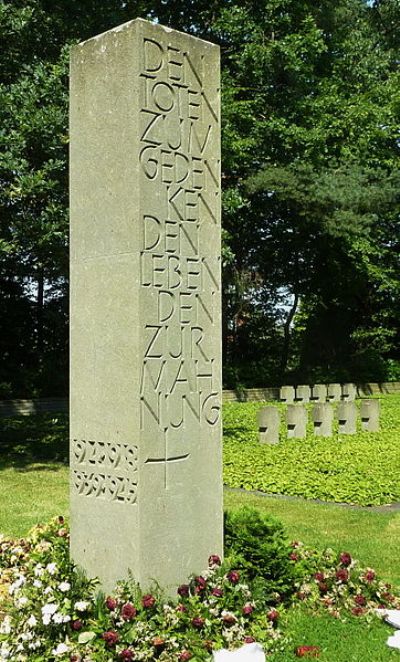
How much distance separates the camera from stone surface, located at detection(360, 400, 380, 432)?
1625 cm

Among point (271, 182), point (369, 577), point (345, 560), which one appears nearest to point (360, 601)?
point (369, 577)

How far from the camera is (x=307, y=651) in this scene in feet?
14.8

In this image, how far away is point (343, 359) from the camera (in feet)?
99.8

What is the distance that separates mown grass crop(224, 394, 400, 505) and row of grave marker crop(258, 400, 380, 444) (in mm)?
208

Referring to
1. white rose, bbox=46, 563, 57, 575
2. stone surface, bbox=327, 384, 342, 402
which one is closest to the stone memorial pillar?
stone surface, bbox=327, 384, 342, 402

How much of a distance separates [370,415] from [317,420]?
1608 millimetres

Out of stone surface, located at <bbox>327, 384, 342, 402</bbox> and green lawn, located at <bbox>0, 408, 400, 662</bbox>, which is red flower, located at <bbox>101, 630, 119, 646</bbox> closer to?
green lawn, located at <bbox>0, 408, 400, 662</bbox>

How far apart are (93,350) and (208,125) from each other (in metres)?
1.63

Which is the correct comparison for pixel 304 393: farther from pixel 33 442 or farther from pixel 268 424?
pixel 33 442

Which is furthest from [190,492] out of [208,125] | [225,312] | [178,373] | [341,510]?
[225,312]

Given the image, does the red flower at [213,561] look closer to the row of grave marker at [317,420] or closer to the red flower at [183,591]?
the red flower at [183,591]

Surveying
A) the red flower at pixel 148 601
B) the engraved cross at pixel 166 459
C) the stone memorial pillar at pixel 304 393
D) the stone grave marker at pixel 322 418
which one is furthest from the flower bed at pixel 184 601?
the stone memorial pillar at pixel 304 393

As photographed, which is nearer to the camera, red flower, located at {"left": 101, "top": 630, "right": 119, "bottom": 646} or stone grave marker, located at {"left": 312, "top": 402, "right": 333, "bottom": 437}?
red flower, located at {"left": 101, "top": 630, "right": 119, "bottom": 646}

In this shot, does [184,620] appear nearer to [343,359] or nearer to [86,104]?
[86,104]
